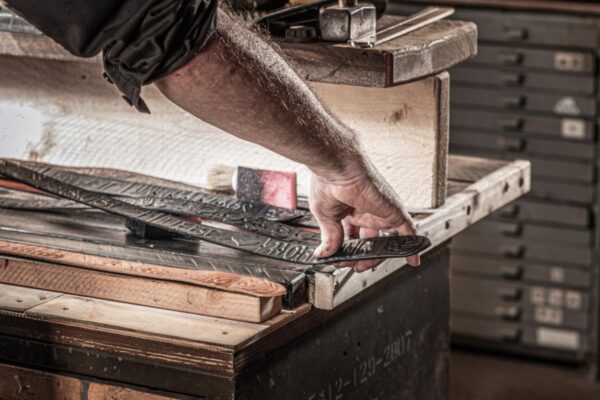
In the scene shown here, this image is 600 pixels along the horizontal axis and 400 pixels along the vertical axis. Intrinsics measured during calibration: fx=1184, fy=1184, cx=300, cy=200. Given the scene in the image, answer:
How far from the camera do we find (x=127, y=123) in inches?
92.9

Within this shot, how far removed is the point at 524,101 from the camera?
3.96 metres

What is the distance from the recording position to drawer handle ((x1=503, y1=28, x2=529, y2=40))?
389 cm

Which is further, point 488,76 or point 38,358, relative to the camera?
point 488,76

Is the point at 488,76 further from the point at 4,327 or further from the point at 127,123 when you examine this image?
the point at 4,327

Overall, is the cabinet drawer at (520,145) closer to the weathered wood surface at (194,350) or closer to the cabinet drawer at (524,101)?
the cabinet drawer at (524,101)

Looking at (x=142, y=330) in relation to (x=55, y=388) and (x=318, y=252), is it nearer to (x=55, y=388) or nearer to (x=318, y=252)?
(x=55, y=388)

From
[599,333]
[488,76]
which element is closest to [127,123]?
[488,76]

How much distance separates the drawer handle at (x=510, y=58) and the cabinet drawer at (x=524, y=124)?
0.57 ft

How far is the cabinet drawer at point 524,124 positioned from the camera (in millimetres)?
3883

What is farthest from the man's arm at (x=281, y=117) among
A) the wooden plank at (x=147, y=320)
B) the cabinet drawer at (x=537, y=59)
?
the cabinet drawer at (x=537, y=59)

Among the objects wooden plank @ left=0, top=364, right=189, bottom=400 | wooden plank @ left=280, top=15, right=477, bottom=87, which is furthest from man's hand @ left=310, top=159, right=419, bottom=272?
wooden plank @ left=0, top=364, right=189, bottom=400

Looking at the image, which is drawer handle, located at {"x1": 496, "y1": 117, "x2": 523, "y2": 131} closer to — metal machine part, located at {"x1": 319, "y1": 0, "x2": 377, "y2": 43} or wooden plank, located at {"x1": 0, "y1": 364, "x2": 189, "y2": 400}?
metal machine part, located at {"x1": 319, "y1": 0, "x2": 377, "y2": 43}

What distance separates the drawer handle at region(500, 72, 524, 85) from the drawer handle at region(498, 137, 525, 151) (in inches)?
7.6

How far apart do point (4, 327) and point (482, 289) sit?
2598 mm
